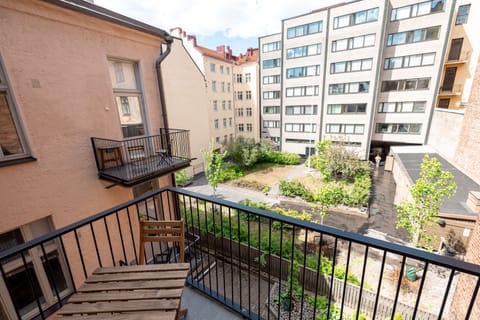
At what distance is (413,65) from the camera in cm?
1638

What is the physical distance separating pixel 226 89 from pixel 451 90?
67.3 ft

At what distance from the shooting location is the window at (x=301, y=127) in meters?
20.9

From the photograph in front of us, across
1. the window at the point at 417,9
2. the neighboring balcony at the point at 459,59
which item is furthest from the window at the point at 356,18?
the neighboring balcony at the point at 459,59

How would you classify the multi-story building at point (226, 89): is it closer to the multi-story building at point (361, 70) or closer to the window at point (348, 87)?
the multi-story building at point (361, 70)

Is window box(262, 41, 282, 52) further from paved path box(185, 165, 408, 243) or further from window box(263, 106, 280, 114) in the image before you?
paved path box(185, 165, 408, 243)

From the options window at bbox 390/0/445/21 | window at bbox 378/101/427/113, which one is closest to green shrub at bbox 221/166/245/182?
window at bbox 378/101/427/113

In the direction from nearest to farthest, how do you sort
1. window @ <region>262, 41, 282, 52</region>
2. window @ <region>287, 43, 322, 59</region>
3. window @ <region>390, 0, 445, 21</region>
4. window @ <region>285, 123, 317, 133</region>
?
1. window @ <region>390, 0, 445, 21</region>
2. window @ <region>287, 43, 322, 59</region>
3. window @ <region>285, 123, 317, 133</region>
4. window @ <region>262, 41, 282, 52</region>

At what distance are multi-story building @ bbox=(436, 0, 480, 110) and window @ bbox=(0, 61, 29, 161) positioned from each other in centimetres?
2422

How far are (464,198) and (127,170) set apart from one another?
11811 millimetres

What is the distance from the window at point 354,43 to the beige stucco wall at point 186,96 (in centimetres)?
1219

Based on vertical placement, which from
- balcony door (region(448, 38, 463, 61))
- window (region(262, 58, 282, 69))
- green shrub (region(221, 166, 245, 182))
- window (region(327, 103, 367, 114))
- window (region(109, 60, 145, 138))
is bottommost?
green shrub (region(221, 166, 245, 182))

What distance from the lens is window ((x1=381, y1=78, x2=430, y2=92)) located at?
16.2 metres

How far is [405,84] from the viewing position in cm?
1694

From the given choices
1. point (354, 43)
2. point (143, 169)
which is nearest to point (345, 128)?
point (354, 43)
